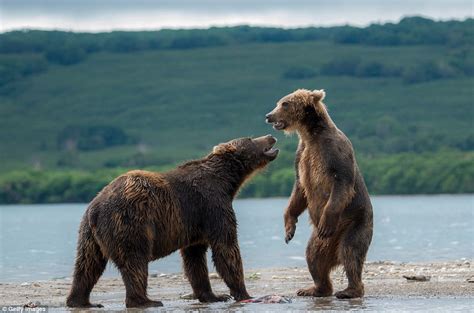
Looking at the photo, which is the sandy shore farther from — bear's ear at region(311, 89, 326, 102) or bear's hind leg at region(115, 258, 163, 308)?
bear's ear at region(311, 89, 326, 102)

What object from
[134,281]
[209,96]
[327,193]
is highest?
[327,193]

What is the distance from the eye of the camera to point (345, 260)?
49.0 feet

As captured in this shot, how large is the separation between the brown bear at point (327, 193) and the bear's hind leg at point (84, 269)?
2.39 meters

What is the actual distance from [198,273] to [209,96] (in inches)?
6120

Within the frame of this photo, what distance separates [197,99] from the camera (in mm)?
170000

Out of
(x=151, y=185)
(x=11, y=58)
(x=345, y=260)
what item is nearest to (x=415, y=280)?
(x=345, y=260)

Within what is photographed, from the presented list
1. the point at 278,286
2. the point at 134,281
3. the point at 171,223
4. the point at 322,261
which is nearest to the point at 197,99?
the point at 278,286

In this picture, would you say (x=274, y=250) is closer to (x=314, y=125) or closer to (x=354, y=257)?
(x=314, y=125)

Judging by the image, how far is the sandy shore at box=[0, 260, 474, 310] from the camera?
50.0ft

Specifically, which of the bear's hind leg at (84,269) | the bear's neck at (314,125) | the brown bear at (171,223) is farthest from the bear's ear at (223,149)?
the bear's hind leg at (84,269)

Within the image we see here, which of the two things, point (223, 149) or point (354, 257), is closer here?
point (354, 257)

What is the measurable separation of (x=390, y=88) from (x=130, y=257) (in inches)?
6125

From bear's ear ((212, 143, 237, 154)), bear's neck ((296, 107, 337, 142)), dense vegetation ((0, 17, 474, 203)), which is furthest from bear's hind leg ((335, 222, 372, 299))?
dense vegetation ((0, 17, 474, 203))

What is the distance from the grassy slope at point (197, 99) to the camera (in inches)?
5851
